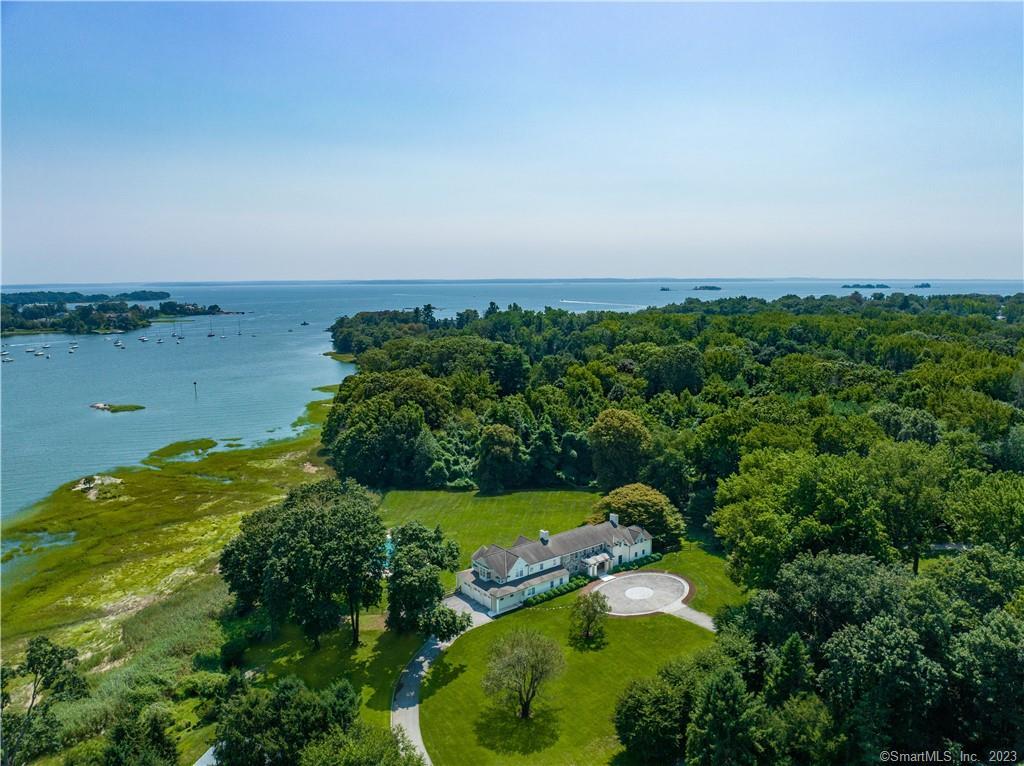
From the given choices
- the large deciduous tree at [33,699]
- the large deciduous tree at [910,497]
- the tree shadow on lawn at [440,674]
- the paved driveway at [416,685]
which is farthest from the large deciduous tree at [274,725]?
the large deciduous tree at [910,497]

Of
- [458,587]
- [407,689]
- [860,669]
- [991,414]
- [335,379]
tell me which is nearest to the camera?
[860,669]

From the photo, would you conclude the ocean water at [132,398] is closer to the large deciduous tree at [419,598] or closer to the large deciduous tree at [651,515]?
the large deciduous tree at [419,598]

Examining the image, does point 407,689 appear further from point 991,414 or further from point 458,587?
point 991,414

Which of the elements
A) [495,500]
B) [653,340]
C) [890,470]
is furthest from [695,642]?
[653,340]

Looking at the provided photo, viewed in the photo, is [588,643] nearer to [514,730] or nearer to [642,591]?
[642,591]

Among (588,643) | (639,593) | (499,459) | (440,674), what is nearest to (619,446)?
(499,459)

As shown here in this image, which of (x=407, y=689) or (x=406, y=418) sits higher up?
(x=406, y=418)
